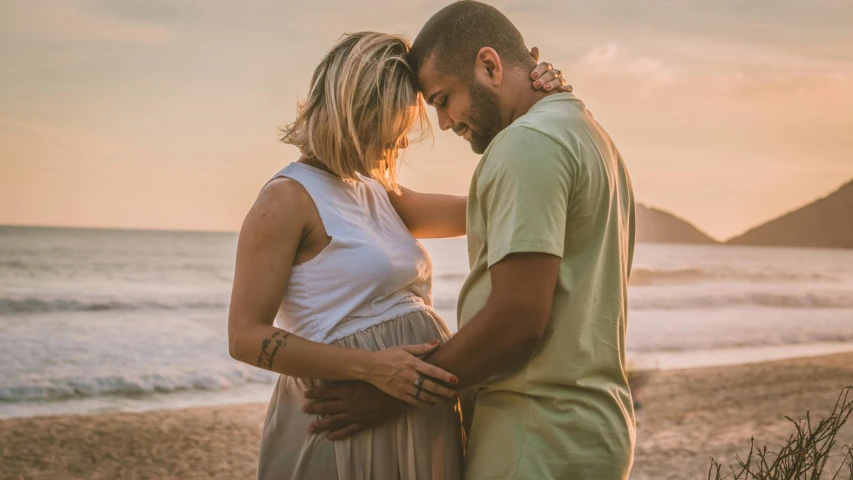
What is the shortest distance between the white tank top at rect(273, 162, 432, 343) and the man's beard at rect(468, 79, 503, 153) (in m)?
0.43

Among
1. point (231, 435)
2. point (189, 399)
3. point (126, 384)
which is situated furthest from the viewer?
point (126, 384)

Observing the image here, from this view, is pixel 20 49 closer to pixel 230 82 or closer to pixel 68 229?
pixel 230 82

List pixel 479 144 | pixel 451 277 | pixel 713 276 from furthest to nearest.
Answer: pixel 713 276 → pixel 451 277 → pixel 479 144

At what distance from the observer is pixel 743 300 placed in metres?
24.5

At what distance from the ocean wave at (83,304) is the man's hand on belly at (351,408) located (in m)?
17.5

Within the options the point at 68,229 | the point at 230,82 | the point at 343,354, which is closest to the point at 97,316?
the point at 230,82

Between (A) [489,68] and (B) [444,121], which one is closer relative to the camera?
(A) [489,68]

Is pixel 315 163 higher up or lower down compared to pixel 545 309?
higher up

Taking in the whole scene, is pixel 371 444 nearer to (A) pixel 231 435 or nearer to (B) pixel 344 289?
(B) pixel 344 289

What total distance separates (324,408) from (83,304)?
1832cm

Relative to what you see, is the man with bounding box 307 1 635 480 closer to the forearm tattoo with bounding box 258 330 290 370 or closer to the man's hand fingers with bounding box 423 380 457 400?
the man's hand fingers with bounding box 423 380 457 400

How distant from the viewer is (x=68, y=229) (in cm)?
3797

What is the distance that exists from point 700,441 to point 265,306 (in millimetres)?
7008

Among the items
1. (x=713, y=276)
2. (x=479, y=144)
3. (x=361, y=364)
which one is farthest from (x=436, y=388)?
(x=713, y=276)
